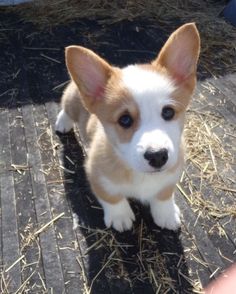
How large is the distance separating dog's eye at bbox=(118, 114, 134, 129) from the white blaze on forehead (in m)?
0.10

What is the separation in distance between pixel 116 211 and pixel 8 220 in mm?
657

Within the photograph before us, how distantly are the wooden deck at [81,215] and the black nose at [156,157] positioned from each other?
674mm

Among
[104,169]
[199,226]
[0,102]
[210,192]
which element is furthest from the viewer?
[0,102]

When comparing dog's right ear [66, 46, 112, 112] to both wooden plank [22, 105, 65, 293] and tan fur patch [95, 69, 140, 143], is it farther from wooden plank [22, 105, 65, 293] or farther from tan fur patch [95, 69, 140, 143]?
wooden plank [22, 105, 65, 293]

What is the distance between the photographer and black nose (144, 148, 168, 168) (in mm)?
2152

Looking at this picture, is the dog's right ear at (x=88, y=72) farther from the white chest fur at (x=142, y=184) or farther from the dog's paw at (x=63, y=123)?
the dog's paw at (x=63, y=123)

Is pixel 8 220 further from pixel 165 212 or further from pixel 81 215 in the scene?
pixel 165 212

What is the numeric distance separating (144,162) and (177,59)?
605mm

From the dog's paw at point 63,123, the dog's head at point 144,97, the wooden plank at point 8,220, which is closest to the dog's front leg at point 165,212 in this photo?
the dog's head at point 144,97

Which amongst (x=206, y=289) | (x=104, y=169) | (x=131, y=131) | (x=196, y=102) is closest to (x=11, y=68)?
(x=196, y=102)

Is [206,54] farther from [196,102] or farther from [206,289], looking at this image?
[206,289]

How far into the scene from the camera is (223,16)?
511 centimetres

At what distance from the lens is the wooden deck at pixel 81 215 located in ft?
8.33

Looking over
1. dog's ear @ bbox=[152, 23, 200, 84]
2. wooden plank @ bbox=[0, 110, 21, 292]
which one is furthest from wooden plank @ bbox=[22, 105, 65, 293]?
dog's ear @ bbox=[152, 23, 200, 84]
